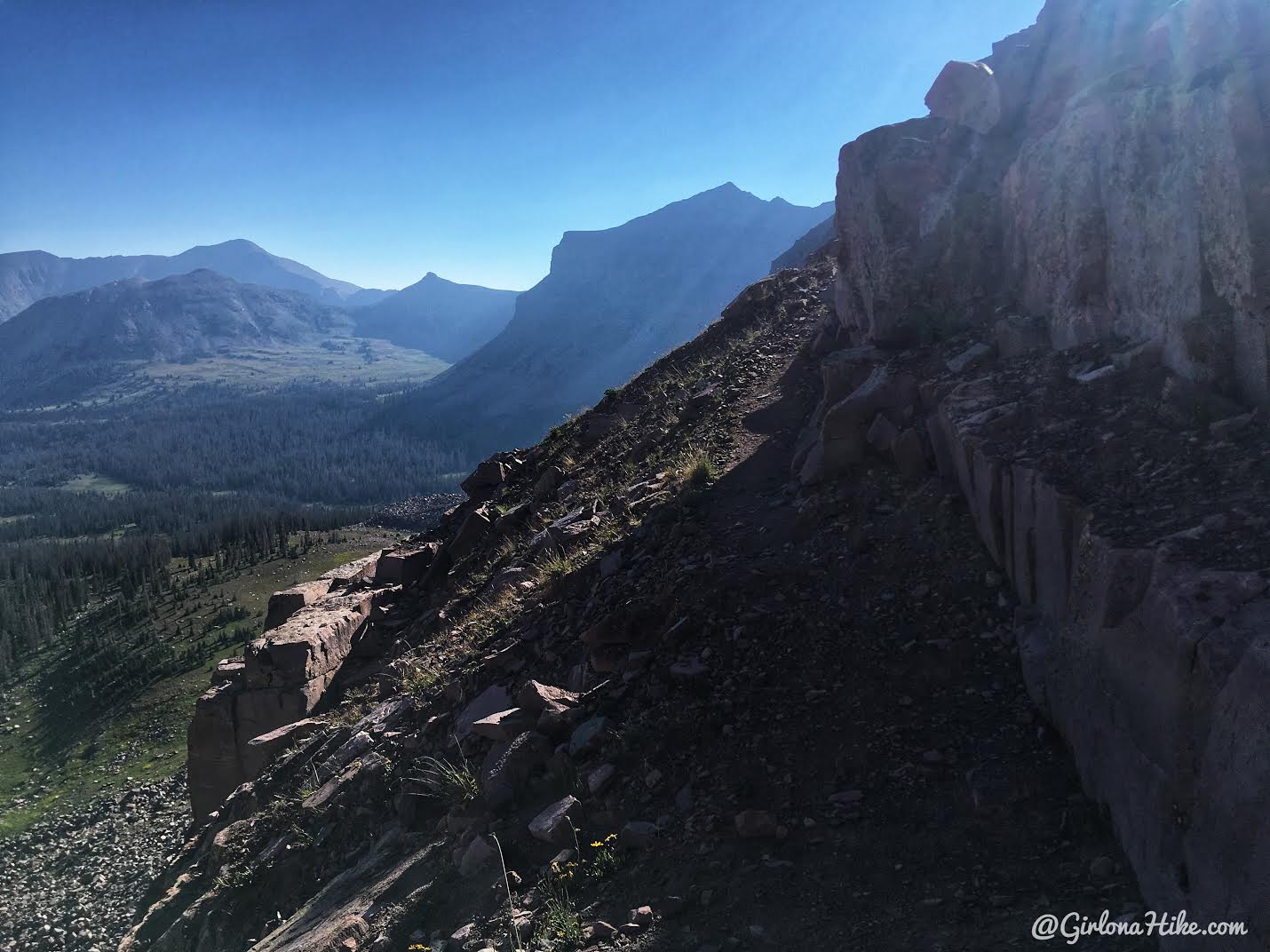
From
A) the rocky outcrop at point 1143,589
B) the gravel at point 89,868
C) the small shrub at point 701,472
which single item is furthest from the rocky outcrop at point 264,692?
the rocky outcrop at point 1143,589

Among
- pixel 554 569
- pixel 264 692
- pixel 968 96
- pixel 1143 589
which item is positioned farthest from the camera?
pixel 264 692

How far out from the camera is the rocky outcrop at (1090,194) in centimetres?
589

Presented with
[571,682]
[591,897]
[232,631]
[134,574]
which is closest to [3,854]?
[232,631]

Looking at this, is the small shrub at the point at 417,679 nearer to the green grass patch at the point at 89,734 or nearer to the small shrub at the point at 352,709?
the small shrub at the point at 352,709

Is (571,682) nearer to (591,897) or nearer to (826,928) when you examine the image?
(591,897)

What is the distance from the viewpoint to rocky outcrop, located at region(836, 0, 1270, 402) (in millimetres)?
5895

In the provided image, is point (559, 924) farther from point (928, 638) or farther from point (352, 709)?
point (352, 709)

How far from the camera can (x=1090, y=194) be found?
802 centimetres

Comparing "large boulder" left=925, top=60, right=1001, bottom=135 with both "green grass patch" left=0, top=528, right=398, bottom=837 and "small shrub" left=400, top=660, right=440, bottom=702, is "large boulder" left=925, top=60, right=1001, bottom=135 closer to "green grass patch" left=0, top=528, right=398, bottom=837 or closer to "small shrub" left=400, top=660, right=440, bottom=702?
"small shrub" left=400, top=660, right=440, bottom=702

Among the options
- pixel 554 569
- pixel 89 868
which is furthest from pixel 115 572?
pixel 554 569

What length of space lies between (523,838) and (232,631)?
2229 inches

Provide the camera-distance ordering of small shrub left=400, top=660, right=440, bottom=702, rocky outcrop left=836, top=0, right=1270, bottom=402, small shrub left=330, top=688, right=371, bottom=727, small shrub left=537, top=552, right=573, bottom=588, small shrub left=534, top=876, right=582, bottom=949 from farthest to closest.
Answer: small shrub left=330, top=688, right=371, bottom=727
small shrub left=537, top=552, right=573, bottom=588
small shrub left=400, top=660, right=440, bottom=702
rocky outcrop left=836, top=0, right=1270, bottom=402
small shrub left=534, top=876, right=582, bottom=949

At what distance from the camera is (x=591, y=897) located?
5.46 m

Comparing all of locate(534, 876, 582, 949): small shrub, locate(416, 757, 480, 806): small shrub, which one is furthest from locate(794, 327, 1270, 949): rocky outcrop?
locate(416, 757, 480, 806): small shrub
